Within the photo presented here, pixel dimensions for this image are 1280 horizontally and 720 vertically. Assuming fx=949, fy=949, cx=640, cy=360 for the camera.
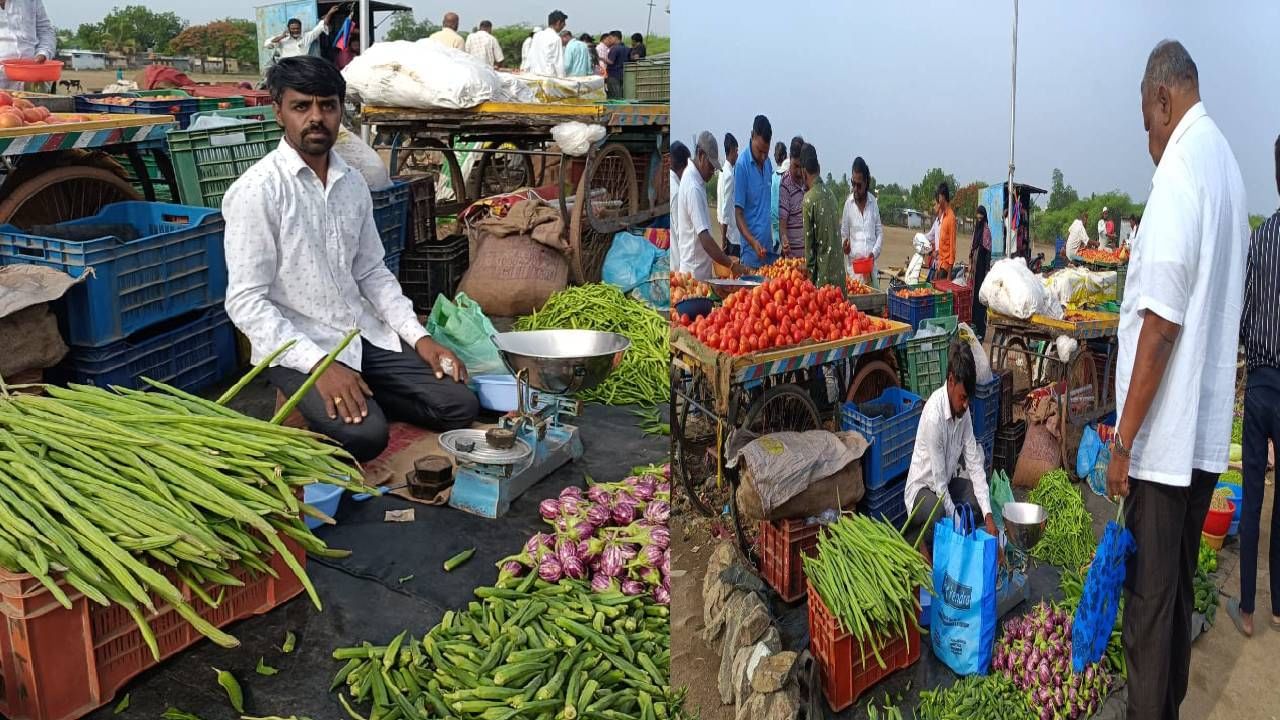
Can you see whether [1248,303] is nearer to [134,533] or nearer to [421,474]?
[421,474]

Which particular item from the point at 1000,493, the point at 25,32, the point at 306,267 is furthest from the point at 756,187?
the point at 25,32

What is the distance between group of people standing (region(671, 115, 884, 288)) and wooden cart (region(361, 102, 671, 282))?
2.73 m

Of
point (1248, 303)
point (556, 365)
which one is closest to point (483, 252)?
point (556, 365)

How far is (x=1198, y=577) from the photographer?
12.1 ft

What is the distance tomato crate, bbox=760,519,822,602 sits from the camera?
304 centimetres

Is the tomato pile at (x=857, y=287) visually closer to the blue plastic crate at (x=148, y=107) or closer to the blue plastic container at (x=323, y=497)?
the blue plastic container at (x=323, y=497)

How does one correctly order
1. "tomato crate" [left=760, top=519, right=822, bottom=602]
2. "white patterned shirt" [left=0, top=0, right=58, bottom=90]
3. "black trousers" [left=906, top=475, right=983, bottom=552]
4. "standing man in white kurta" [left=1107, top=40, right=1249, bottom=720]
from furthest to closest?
"white patterned shirt" [left=0, top=0, right=58, bottom=90], "black trousers" [left=906, top=475, right=983, bottom=552], "tomato crate" [left=760, top=519, right=822, bottom=602], "standing man in white kurta" [left=1107, top=40, right=1249, bottom=720]

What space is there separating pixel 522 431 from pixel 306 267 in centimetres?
111

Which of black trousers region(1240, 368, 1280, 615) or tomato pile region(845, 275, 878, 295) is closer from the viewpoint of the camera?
tomato pile region(845, 275, 878, 295)

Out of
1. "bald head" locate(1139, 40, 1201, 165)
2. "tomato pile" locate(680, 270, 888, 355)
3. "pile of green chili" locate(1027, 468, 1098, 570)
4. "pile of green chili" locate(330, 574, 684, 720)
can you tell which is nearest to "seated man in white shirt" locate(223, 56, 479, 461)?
"pile of green chili" locate(330, 574, 684, 720)

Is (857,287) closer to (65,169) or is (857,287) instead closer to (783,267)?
(783,267)

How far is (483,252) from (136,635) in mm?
3426

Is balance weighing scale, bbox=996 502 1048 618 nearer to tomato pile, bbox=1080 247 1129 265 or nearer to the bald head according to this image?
tomato pile, bbox=1080 247 1129 265

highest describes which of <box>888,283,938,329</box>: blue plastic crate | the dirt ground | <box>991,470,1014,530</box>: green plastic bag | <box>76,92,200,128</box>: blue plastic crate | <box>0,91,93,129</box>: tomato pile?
<box>76,92,200,128</box>: blue plastic crate
